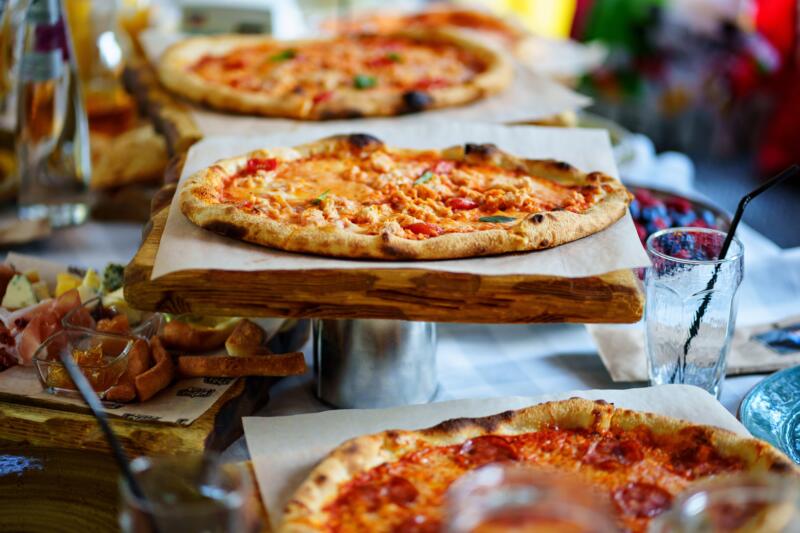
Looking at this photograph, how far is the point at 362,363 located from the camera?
2031mm

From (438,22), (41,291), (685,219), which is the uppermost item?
(685,219)

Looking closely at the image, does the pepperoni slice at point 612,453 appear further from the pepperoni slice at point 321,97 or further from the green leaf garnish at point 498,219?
the pepperoni slice at point 321,97

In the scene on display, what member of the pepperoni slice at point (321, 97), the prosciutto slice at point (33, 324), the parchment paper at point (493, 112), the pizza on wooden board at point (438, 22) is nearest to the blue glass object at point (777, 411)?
the parchment paper at point (493, 112)

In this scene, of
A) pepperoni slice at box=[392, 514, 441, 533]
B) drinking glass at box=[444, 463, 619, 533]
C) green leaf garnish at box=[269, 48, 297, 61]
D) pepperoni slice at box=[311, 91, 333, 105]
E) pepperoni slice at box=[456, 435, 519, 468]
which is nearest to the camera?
drinking glass at box=[444, 463, 619, 533]

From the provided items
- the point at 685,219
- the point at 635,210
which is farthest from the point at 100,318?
the point at 685,219

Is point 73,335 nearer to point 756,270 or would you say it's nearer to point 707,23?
point 756,270

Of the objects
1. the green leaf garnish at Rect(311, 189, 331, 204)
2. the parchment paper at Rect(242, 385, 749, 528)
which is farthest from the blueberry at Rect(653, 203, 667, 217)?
the green leaf garnish at Rect(311, 189, 331, 204)

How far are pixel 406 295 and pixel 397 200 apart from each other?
0.47m

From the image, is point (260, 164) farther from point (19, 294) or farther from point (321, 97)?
point (321, 97)

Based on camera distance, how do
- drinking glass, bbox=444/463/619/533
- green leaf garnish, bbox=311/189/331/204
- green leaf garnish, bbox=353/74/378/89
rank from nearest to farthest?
drinking glass, bbox=444/463/619/533, green leaf garnish, bbox=311/189/331/204, green leaf garnish, bbox=353/74/378/89

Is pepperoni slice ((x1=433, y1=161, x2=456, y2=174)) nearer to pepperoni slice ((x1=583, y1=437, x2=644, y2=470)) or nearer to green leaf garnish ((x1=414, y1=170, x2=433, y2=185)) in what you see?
green leaf garnish ((x1=414, y1=170, x2=433, y2=185))

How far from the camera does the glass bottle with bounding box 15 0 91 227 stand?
2.95 metres

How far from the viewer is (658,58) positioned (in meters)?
6.53

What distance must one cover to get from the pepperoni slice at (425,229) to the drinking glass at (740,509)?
89 cm
